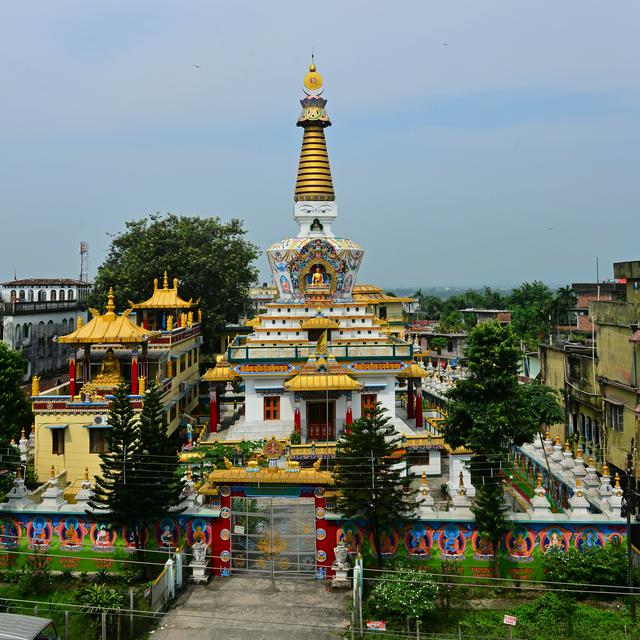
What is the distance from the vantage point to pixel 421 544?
68.3 ft

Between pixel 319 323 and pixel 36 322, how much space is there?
34.6 metres

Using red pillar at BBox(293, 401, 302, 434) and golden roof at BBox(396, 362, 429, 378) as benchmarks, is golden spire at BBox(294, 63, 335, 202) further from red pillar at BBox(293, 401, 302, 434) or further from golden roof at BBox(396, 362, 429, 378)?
red pillar at BBox(293, 401, 302, 434)

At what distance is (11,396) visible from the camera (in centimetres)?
3086

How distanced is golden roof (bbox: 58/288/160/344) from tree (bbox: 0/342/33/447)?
3.63 meters

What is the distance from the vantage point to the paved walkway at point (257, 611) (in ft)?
56.9

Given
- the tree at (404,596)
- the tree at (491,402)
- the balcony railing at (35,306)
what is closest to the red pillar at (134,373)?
the tree at (491,402)

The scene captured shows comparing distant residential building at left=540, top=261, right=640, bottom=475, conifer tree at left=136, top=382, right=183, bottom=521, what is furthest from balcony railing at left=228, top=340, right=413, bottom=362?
conifer tree at left=136, top=382, right=183, bottom=521

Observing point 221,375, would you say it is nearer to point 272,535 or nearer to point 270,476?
point 270,476

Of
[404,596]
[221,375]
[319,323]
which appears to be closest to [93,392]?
[221,375]

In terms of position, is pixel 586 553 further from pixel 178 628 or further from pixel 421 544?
pixel 178 628

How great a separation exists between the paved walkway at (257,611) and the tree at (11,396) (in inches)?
549

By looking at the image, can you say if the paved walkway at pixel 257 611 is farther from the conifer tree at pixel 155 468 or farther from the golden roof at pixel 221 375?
the golden roof at pixel 221 375

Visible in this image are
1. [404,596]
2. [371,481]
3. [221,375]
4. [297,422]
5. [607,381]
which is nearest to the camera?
[404,596]

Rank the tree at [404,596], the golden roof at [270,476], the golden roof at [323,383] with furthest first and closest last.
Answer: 1. the golden roof at [323,383]
2. the golden roof at [270,476]
3. the tree at [404,596]
